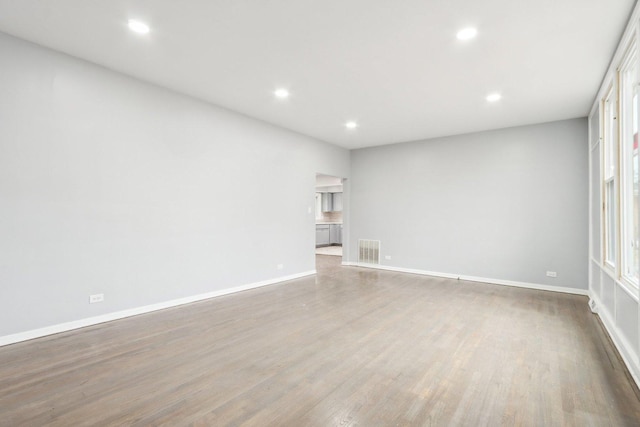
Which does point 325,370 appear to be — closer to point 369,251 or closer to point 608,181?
point 608,181

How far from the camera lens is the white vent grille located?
7.63 metres

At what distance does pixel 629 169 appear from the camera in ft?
9.62

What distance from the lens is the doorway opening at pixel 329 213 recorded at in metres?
12.3

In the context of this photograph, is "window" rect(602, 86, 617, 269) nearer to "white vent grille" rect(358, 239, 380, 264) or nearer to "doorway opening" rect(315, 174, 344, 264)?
"white vent grille" rect(358, 239, 380, 264)

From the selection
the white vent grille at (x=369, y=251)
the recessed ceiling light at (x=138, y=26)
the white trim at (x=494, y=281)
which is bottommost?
the white trim at (x=494, y=281)

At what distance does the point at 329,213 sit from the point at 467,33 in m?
11.9

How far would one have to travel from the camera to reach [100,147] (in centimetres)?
369

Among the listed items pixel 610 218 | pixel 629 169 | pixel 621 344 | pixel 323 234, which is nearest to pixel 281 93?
pixel 629 169

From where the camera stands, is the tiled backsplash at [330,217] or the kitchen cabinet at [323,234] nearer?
the kitchen cabinet at [323,234]

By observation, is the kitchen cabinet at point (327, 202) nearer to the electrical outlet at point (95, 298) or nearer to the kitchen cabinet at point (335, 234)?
the kitchen cabinet at point (335, 234)

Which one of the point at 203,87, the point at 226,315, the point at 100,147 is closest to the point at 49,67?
the point at 100,147

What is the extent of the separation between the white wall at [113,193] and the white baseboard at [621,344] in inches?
184

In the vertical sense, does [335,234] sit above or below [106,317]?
above

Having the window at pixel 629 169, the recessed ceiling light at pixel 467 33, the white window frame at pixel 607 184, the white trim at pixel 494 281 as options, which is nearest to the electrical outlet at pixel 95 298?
the recessed ceiling light at pixel 467 33
